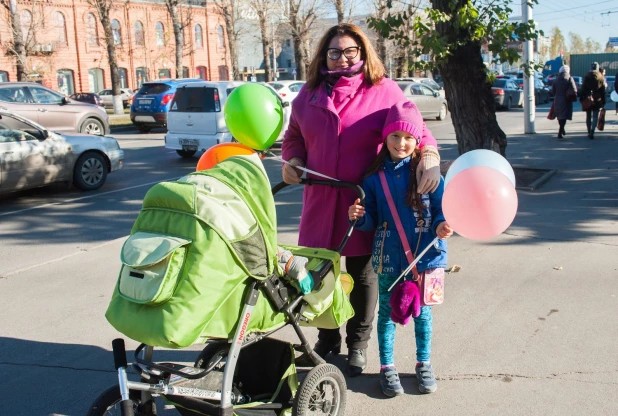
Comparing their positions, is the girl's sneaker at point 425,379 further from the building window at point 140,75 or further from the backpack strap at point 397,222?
the building window at point 140,75

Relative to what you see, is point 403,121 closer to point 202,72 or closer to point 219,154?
point 219,154

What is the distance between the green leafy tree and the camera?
824cm

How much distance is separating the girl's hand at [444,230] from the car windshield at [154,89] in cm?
1908

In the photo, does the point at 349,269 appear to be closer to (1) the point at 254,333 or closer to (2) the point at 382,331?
(2) the point at 382,331

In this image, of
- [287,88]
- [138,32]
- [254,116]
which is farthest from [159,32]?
[254,116]

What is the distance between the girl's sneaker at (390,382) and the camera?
370cm

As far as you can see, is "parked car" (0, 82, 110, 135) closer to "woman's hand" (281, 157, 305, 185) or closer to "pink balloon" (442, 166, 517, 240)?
"woman's hand" (281, 157, 305, 185)

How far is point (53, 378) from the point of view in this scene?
409 centimetres

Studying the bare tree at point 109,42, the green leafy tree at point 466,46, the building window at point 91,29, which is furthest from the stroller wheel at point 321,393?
the building window at point 91,29

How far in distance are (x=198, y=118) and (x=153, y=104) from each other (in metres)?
7.72

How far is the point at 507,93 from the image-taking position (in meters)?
27.7

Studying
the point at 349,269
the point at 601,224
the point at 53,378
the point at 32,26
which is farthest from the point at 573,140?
the point at 32,26

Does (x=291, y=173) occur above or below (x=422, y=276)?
above

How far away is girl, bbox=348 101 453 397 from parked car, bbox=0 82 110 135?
15394mm
